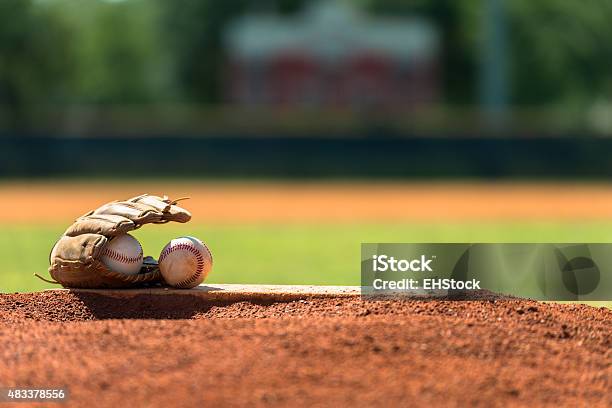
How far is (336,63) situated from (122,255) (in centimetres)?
4439

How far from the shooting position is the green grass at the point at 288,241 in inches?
373

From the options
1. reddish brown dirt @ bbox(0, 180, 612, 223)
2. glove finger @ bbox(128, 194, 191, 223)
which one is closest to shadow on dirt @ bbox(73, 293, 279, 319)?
glove finger @ bbox(128, 194, 191, 223)

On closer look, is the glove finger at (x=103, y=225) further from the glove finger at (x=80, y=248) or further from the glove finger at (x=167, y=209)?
the glove finger at (x=167, y=209)

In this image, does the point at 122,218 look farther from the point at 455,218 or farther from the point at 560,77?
the point at 560,77

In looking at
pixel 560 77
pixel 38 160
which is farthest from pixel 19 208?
pixel 560 77

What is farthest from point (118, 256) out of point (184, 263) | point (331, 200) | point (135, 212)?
point (331, 200)

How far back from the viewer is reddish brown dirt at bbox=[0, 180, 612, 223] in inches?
722

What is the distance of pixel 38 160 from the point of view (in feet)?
88.3

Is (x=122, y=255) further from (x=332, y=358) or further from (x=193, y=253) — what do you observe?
(x=332, y=358)

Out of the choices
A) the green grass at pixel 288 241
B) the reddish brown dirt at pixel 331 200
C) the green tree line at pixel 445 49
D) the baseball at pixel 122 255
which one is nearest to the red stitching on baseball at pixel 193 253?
the baseball at pixel 122 255

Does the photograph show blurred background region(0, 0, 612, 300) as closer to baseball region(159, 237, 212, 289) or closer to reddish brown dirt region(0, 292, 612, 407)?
baseball region(159, 237, 212, 289)

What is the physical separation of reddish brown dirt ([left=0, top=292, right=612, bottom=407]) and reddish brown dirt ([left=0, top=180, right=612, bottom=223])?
12.5 m

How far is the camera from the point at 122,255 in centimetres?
579

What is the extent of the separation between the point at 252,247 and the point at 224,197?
980 centimetres
